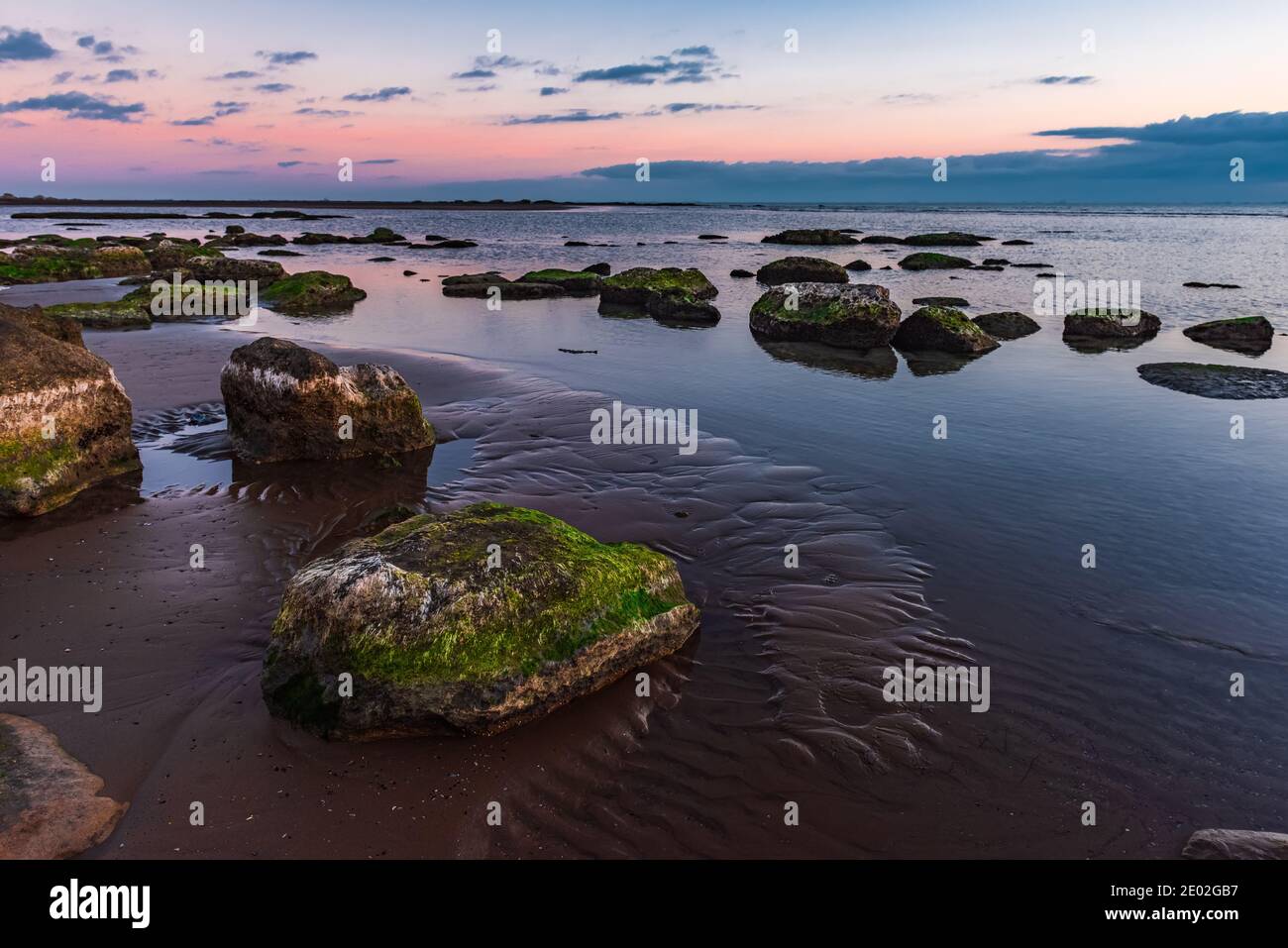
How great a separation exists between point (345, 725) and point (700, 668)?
3.22m

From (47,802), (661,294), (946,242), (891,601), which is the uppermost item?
(946,242)

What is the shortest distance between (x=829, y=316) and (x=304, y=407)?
1847 cm

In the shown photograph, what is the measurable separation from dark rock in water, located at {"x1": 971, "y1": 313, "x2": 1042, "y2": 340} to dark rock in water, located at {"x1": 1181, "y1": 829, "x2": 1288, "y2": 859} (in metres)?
24.5

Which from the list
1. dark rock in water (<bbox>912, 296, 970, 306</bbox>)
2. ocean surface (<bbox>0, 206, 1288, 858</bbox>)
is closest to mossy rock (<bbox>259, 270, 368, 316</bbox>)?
ocean surface (<bbox>0, 206, 1288, 858</bbox>)

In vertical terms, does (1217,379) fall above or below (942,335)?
below

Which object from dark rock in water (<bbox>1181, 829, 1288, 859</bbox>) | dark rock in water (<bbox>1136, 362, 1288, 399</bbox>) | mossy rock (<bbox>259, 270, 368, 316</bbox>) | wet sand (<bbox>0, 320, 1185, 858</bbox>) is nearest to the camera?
dark rock in water (<bbox>1181, 829, 1288, 859</bbox>)

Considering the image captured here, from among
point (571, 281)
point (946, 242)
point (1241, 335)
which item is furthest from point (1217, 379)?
point (946, 242)

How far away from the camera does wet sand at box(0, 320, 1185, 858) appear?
220 inches

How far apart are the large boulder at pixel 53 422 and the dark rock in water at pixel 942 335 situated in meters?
21.7

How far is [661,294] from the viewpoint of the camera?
3344 cm

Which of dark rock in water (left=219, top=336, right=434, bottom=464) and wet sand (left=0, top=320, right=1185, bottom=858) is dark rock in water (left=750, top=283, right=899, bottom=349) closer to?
Answer: wet sand (left=0, top=320, right=1185, bottom=858)

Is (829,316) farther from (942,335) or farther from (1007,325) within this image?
(1007,325)

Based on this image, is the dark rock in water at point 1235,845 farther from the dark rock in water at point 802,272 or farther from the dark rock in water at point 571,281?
the dark rock in water at point 802,272

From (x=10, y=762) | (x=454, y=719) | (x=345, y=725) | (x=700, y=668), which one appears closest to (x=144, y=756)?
(x=10, y=762)
